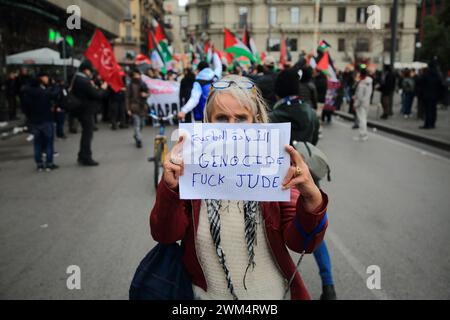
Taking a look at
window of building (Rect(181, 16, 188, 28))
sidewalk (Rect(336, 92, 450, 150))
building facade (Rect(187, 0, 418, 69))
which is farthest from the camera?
window of building (Rect(181, 16, 188, 28))

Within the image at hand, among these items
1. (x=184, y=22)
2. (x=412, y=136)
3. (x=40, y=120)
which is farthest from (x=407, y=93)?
(x=184, y=22)

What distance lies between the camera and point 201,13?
250 feet

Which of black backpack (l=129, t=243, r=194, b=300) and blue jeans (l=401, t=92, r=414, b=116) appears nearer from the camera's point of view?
black backpack (l=129, t=243, r=194, b=300)

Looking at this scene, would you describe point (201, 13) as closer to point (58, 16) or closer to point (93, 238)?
point (58, 16)

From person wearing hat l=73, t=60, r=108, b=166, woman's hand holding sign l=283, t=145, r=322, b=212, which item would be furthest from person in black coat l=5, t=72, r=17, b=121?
woman's hand holding sign l=283, t=145, r=322, b=212

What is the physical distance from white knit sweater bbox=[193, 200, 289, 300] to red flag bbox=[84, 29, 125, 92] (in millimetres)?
8433

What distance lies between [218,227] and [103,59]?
29.2ft

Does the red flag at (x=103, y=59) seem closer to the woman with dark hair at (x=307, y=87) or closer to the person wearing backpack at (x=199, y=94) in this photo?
the person wearing backpack at (x=199, y=94)

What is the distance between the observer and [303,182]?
67.9 inches

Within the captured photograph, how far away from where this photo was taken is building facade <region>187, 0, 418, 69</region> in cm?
6481

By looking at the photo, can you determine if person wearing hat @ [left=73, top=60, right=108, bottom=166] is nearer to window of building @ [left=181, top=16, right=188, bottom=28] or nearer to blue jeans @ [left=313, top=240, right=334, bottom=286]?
blue jeans @ [left=313, top=240, right=334, bottom=286]

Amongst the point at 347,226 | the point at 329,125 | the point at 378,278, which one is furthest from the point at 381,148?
the point at 378,278

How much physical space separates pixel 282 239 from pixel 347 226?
4.00 m

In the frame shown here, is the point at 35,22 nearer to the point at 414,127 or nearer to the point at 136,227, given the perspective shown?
the point at 414,127
